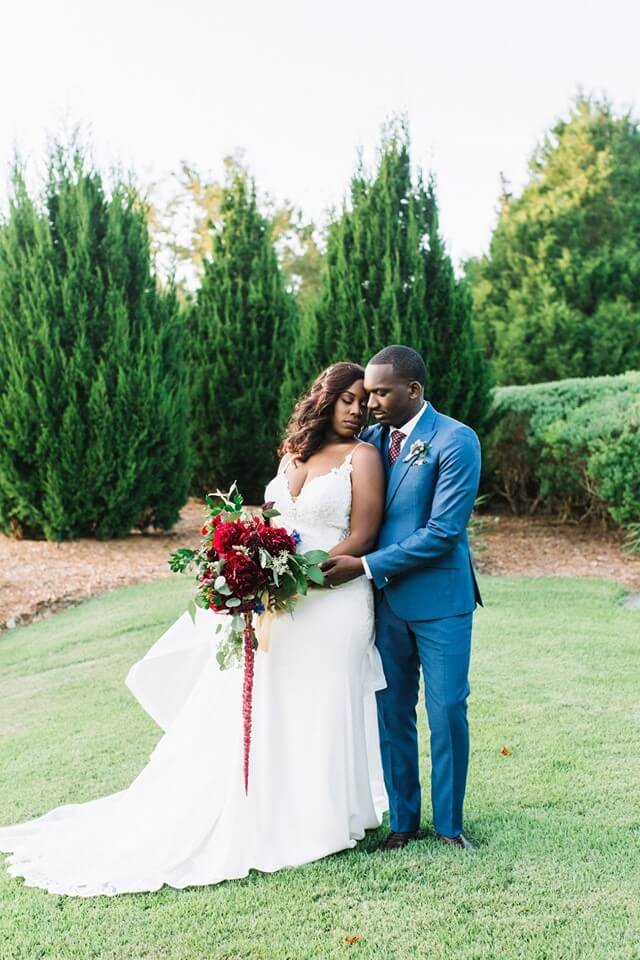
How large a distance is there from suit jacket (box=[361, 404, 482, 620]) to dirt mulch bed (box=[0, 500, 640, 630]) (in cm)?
693

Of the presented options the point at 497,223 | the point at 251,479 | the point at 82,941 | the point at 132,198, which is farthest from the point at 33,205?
the point at 497,223

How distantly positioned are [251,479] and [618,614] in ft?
26.2

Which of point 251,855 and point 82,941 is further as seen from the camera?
point 251,855

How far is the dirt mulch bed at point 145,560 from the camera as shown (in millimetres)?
10695

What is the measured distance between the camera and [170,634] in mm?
4781

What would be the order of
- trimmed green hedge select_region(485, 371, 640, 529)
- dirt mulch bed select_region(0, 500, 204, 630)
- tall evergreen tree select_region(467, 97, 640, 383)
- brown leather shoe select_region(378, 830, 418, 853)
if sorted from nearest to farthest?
brown leather shoe select_region(378, 830, 418, 853) < dirt mulch bed select_region(0, 500, 204, 630) < trimmed green hedge select_region(485, 371, 640, 529) < tall evergreen tree select_region(467, 97, 640, 383)

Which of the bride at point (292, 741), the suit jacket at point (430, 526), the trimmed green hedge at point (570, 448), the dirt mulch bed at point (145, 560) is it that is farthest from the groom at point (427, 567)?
the trimmed green hedge at point (570, 448)

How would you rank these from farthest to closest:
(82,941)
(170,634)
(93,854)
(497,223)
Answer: (497,223), (170,634), (93,854), (82,941)

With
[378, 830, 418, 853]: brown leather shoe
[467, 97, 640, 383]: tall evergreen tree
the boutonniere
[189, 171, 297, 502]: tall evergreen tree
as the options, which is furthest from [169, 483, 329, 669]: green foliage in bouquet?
[467, 97, 640, 383]: tall evergreen tree

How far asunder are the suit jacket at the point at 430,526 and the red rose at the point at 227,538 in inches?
22.0

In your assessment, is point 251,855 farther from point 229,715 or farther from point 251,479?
point 251,479

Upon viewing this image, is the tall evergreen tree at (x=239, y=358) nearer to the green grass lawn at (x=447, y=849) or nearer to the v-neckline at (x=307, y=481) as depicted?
the green grass lawn at (x=447, y=849)

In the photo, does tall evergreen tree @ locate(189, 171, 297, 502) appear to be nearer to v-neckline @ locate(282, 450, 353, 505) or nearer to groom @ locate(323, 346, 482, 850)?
v-neckline @ locate(282, 450, 353, 505)

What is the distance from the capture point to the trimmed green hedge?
445 inches
